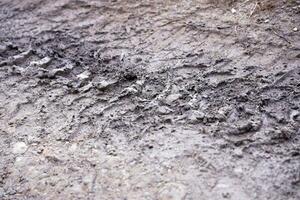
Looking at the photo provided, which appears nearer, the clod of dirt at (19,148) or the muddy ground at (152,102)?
the muddy ground at (152,102)

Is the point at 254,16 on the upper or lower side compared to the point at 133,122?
upper

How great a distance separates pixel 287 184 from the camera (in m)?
2.04

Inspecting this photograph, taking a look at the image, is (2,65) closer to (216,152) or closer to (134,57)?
(134,57)

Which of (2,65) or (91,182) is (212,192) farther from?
(2,65)

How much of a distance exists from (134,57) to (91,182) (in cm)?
107

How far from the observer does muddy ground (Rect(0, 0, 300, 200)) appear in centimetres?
218

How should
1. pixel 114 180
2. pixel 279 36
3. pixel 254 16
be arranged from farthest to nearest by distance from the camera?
pixel 254 16 < pixel 279 36 < pixel 114 180

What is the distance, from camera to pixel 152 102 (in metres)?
2.62

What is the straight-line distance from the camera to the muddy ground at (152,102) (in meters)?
2.18

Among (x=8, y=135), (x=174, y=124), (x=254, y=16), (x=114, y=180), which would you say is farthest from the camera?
(x=254, y=16)

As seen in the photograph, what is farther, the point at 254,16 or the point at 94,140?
the point at 254,16

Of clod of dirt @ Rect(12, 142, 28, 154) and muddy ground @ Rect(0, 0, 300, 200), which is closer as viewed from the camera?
muddy ground @ Rect(0, 0, 300, 200)

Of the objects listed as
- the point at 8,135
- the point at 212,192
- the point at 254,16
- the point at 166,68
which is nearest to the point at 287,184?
the point at 212,192

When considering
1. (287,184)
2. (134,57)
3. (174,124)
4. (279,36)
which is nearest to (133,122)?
(174,124)
